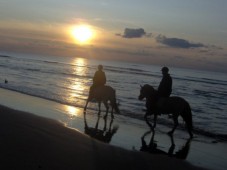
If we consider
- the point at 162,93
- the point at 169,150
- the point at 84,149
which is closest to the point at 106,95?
the point at 162,93

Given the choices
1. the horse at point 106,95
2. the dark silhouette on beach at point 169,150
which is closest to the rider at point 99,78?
the horse at point 106,95

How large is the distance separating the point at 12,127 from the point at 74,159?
260cm

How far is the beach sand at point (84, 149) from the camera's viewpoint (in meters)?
6.80

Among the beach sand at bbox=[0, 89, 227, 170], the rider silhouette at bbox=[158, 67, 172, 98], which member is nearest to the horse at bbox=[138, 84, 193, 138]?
the rider silhouette at bbox=[158, 67, 172, 98]

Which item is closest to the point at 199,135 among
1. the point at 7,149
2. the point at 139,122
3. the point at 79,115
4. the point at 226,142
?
the point at 226,142

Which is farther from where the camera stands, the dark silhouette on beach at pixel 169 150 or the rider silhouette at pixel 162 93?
the rider silhouette at pixel 162 93

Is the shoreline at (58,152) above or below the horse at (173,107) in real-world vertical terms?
below

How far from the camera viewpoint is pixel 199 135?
13883mm

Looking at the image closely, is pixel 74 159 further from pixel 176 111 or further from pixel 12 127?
pixel 176 111

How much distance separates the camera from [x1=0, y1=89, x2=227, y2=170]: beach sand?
6797 mm

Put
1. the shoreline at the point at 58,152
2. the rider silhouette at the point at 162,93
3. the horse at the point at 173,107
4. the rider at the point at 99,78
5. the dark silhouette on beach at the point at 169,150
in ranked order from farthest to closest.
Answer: the rider at the point at 99,78 < the rider silhouette at the point at 162,93 < the horse at the point at 173,107 < the dark silhouette on beach at the point at 169,150 < the shoreline at the point at 58,152

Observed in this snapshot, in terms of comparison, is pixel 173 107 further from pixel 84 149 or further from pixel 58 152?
pixel 58 152

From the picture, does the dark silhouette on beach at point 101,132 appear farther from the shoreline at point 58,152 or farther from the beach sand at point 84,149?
the shoreline at point 58,152

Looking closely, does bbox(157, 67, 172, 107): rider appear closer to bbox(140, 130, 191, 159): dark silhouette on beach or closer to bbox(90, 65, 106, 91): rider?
bbox(140, 130, 191, 159): dark silhouette on beach
